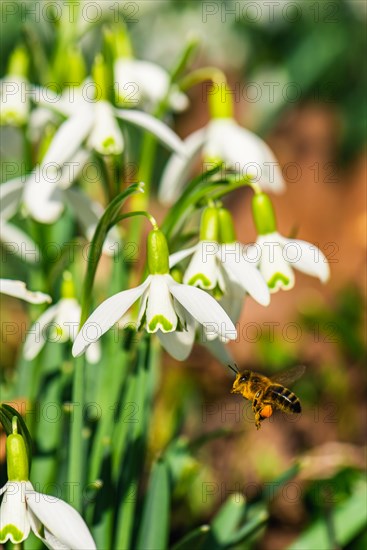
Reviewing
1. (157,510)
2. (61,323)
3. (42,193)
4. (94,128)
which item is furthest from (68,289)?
(157,510)

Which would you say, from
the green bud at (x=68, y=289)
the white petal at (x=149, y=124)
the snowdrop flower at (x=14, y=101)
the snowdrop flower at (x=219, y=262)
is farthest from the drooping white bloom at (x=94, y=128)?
the snowdrop flower at (x=219, y=262)

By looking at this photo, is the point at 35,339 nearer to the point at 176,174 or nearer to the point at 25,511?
the point at 25,511

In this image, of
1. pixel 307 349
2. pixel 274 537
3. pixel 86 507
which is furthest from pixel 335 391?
pixel 86 507

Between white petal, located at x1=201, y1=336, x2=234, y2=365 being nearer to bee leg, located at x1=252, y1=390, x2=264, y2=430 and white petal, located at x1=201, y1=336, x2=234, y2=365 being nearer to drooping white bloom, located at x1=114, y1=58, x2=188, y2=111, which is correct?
bee leg, located at x1=252, y1=390, x2=264, y2=430

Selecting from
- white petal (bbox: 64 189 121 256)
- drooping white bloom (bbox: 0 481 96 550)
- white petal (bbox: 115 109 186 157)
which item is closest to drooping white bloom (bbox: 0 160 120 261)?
white petal (bbox: 64 189 121 256)

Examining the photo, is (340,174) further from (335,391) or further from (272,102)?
(335,391)

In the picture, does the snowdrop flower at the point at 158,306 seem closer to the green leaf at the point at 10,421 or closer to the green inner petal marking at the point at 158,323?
the green inner petal marking at the point at 158,323
